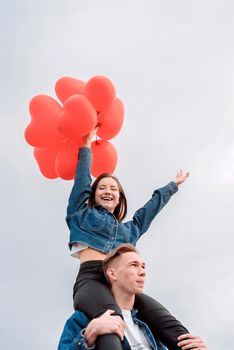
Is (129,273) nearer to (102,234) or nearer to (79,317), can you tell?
(79,317)

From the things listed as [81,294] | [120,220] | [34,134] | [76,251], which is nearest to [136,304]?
[81,294]

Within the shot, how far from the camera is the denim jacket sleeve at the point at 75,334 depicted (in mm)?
2781

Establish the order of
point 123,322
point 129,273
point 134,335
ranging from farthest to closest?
point 129,273 < point 134,335 < point 123,322

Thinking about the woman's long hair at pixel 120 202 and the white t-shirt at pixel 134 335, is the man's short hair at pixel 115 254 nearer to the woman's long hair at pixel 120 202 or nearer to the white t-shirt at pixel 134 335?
the white t-shirt at pixel 134 335

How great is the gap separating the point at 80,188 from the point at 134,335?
1379 millimetres

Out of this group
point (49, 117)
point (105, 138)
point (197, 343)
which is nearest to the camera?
point (197, 343)

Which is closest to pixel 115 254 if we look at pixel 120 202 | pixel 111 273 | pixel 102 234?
pixel 111 273

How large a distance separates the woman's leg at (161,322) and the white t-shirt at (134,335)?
13cm

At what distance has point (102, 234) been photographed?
3795 mm

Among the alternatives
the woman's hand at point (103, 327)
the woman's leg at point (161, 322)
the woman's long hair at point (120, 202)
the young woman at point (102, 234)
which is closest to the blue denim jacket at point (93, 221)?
the young woman at point (102, 234)

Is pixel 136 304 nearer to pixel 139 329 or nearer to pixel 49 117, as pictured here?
pixel 139 329

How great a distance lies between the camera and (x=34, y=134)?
454cm

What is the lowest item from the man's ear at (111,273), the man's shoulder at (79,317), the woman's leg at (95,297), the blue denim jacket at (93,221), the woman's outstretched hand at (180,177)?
the man's shoulder at (79,317)

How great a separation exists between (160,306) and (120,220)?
1.07 metres
